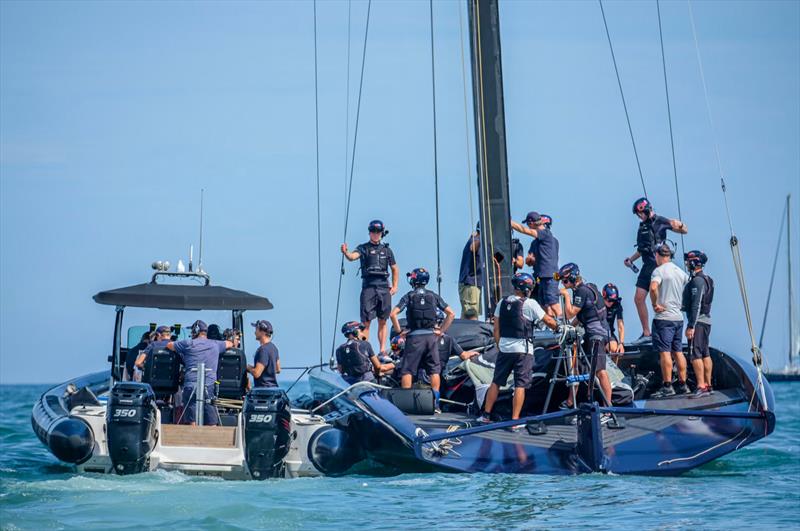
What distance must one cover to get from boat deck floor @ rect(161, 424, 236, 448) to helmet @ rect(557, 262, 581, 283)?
4067 millimetres

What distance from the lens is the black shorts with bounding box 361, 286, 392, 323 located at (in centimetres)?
1789

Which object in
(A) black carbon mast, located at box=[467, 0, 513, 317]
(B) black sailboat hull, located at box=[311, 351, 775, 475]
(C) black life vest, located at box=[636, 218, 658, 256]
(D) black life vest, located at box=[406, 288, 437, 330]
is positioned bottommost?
(B) black sailboat hull, located at box=[311, 351, 775, 475]

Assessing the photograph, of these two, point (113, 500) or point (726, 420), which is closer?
point (113, 500)

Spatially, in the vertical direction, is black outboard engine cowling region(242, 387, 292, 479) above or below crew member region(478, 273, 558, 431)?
below

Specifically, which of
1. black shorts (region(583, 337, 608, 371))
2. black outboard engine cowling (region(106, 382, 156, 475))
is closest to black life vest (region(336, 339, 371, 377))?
black shorts (region(583, 337, 608, 371))

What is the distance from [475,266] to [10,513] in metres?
7.28

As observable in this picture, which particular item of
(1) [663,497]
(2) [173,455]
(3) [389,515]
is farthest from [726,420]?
(2) [173,455]

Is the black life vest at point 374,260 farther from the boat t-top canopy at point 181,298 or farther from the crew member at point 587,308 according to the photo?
the crew member at point 587,308

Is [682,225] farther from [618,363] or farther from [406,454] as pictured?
[406,454]

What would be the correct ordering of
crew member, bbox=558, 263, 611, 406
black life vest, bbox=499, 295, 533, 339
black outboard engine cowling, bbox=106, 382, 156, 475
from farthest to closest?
crew member, bbox=558, 263, 611, 406, black life vest, bbox=499, 295, 533, 339, black outboard engine cowling, bbox=106, 382, 156, 475

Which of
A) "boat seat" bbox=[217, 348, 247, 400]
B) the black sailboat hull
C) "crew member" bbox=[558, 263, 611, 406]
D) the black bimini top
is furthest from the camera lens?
the black bimini top

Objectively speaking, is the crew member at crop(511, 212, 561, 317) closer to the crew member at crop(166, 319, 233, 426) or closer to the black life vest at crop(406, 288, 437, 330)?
the black life vest at crop(406, 288, 437, 330)

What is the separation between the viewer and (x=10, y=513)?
1098 centimetres

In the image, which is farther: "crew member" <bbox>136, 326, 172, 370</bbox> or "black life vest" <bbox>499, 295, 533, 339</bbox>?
"crew member" <bbox>136, 326, 172, 370</bbox>
